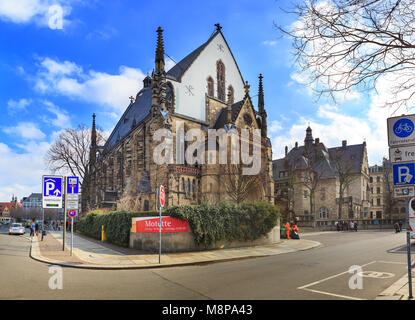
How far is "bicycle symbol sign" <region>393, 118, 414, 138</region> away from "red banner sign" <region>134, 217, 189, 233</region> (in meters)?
11.1

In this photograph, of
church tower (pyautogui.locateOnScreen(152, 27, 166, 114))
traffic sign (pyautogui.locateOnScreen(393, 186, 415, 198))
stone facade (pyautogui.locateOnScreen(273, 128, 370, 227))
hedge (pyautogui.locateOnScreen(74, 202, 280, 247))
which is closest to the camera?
traffic sign (pyautogui.locateOnScreen(393, 186, 415, 198))

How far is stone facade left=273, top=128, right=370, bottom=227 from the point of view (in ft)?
193

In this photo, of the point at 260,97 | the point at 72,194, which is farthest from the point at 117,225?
the point at 260,97

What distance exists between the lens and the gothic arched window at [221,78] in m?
43.2

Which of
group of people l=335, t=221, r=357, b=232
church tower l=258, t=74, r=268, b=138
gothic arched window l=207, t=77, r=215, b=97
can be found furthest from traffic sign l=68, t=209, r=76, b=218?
group of people l=335, t=221, r=357, b=232

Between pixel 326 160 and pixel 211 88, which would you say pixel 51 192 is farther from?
pixel 326 160

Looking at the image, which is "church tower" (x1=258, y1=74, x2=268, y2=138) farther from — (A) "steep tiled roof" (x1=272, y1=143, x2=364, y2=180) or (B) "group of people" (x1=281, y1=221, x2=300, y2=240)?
(A) "steep tiled roof" (x1=272, y1=143, x2=364, y2=180)

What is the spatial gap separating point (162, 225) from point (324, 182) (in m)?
56.3

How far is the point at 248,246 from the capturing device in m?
18.5
